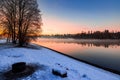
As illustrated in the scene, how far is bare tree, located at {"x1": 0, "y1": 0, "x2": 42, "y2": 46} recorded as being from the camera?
106 ft

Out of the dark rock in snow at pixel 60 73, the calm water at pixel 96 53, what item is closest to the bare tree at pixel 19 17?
the calm water at pixel 96 53

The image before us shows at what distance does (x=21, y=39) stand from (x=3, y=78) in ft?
63.9

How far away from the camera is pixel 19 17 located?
3241 centimetres

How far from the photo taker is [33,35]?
34.7 meters

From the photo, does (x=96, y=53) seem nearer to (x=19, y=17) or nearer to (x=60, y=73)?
(x=19, y=17)

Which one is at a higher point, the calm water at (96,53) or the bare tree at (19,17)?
the bare tree at (19,17)

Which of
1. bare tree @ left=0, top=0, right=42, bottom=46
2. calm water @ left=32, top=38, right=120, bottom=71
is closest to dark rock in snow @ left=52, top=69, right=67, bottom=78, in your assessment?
calm water @ left=32, top=38, right=120, bottom=71

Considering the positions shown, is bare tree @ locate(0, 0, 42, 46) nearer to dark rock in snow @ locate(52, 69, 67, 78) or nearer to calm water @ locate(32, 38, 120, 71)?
calm water @ locate(32, 38, 120, 71)

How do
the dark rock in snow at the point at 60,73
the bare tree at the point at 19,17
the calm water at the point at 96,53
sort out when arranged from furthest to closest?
the bare tree at the point at 19,17
the calm water at the point at 96,53
the dark rock in snow at the point at 60,73

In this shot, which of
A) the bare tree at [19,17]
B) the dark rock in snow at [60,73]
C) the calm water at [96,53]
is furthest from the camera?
the bare tree at [19,17]

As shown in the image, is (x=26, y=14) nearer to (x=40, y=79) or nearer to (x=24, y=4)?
(x=24, y=4)

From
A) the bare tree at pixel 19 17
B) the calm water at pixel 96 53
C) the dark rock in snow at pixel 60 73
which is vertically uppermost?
the bare tree at pixel 19 17

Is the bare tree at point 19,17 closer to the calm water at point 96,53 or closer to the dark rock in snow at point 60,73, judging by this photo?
the calm water at point 96,53

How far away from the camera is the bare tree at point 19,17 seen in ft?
106
